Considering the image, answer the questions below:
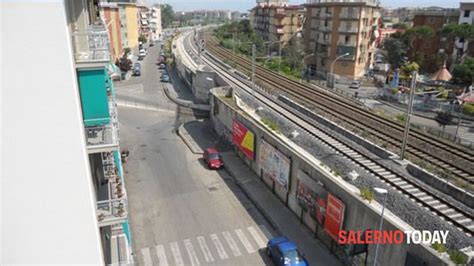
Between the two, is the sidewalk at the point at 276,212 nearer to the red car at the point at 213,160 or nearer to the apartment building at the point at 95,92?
the red car at the point at 213,160

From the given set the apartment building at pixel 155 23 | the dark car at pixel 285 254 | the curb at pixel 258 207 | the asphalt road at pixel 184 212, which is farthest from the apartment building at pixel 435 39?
the apartment building at pixel 155 23

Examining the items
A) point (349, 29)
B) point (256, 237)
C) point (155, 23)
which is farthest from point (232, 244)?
point (155, 23)

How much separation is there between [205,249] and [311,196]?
5.29m

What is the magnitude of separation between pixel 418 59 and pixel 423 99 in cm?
2532

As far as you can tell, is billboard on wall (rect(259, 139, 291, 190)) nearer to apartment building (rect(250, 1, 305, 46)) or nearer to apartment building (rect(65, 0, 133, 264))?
apartment building (rect(65, 0, 133, 264))

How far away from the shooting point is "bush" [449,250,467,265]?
1038cm

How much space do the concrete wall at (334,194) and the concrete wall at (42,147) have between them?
370 inches

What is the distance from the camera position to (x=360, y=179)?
1548 centimetres

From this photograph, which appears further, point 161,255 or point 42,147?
point 161,255

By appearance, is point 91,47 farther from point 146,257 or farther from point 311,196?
point 311,196

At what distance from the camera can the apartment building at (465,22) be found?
199ft

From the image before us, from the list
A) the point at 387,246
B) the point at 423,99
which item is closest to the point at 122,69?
the point at 423,99

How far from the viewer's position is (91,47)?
9.30 metres

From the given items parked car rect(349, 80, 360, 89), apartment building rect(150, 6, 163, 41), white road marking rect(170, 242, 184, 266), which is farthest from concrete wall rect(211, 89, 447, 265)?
apartment building rect(150, 6, 163, 41)
